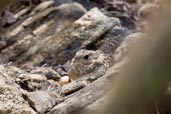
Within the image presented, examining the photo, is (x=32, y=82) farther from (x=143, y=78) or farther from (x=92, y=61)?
(x=143, y=78)

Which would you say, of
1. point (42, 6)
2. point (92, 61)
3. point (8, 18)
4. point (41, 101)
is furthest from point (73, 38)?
point (41, 101)

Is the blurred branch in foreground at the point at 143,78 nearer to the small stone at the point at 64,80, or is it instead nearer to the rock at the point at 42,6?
the small stone at the point at 64,80

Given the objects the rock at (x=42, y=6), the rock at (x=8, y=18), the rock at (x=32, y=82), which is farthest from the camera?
the rock at (x=42, y=6)

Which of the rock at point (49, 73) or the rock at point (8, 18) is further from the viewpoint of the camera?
the rock at point (8, 18)

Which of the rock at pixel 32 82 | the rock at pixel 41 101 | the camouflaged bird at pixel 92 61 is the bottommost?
the camouflaged bird at pixel 92 61

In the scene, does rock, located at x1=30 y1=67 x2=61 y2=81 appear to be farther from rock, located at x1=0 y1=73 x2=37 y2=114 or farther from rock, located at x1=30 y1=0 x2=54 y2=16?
rock, located at x1=30 y1=0 x2=54 y2=16

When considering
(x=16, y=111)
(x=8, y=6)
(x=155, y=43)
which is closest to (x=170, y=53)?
(x=155, y=43)

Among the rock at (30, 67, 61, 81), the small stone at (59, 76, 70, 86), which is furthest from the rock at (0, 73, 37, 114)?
the rock at (30, 67, 61, 81)

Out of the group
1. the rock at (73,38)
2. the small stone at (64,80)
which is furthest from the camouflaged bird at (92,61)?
the rock at (73,38)
